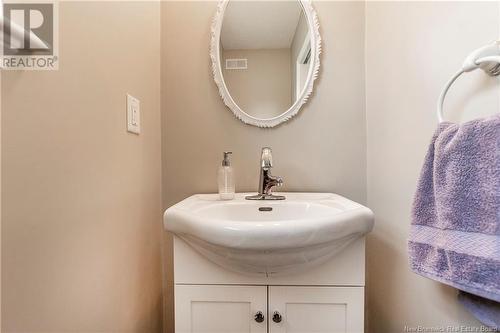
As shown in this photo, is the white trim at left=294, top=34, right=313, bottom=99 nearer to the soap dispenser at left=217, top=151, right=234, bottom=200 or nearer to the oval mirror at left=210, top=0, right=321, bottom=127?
the oval mirror at left=210, top=0, right=321, bottom=127

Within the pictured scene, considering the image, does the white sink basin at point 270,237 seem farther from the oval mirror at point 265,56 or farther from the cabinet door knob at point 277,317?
the oval mirror at point 265,56

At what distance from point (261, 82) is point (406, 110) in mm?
550

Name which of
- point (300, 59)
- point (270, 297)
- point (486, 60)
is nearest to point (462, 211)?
point (486, 60)

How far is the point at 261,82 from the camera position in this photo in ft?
3.32

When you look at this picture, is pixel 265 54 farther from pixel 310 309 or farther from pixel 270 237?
pixel 310 309

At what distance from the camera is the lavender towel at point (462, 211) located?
1.37 ft

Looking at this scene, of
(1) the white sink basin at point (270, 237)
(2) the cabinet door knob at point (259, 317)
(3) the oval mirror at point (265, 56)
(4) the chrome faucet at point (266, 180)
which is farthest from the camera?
(3) the oval mirror at point (265, 56)

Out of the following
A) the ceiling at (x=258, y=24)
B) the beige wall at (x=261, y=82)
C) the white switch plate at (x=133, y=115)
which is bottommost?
the white switch plate at (x=133, y=115)

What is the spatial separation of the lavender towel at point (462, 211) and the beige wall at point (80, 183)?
0.77m

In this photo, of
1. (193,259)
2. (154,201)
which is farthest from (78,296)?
(154,201)

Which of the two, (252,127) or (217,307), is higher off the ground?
(252,127)

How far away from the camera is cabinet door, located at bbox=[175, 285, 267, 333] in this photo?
0.68 m
